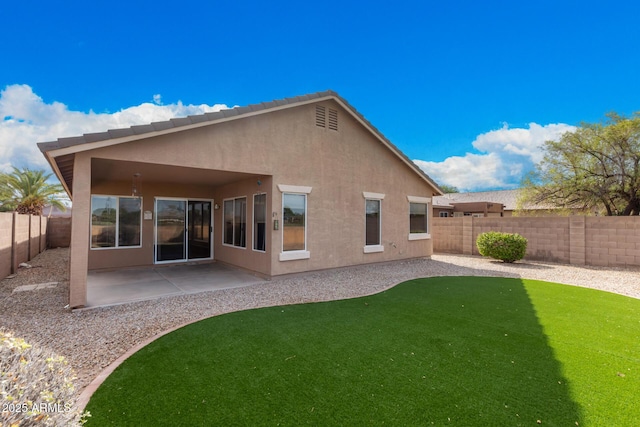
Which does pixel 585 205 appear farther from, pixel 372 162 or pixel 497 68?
pixel 372 162

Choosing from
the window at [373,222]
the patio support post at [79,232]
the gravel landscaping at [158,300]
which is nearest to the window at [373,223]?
the window at [373,222]

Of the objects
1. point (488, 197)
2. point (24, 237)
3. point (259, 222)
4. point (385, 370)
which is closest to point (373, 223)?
point (259, 222)

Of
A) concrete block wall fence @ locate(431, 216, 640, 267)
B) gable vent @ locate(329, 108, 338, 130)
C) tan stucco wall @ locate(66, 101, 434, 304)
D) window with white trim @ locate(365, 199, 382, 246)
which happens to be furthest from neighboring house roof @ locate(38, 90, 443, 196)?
concrete block wall fence @ locate(431, 216, 640, 267)

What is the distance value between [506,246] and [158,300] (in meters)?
14.3

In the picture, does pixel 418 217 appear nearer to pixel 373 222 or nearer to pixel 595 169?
pixel 373 222

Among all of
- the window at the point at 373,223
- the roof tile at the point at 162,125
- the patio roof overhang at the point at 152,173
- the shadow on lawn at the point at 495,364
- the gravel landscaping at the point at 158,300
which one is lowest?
the gravel landscaping at the point at 158,300

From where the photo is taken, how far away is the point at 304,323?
253 inches

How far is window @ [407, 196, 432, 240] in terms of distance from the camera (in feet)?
51.3

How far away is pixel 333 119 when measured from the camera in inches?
488

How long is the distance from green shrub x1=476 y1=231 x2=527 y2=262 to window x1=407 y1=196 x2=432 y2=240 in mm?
2846

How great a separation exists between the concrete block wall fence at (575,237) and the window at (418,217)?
3220 millimetres

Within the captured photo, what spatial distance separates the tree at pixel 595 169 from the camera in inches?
784

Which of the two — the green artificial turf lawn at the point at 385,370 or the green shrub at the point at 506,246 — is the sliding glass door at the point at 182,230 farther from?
the green shrub at the point at 506,246

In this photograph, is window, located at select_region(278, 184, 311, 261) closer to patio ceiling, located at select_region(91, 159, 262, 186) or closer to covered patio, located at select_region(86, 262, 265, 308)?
patio ceiling, located at select_region(91, 159, 262, 186)
